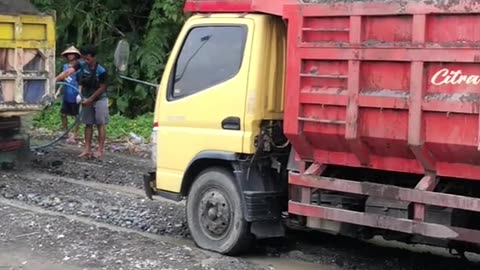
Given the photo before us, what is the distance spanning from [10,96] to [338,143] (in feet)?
21.4

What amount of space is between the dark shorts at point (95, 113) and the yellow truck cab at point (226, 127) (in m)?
5.39

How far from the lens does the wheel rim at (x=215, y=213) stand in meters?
7.94

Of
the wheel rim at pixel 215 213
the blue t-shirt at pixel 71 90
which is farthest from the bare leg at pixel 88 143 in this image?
the wheel rim at pixel 215 213

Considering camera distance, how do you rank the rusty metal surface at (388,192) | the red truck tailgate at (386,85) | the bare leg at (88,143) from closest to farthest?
the red truck tailgate at (386,85) < the rusty metal surface at (388,192) < the bare leg at (88,143)

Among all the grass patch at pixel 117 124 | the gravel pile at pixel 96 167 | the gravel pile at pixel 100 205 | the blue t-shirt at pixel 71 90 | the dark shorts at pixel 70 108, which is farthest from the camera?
the grass patch at pixel 117 124

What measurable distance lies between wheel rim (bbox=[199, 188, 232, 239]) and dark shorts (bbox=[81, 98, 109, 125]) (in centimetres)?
594

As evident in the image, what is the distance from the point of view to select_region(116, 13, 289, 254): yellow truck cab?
7656mm

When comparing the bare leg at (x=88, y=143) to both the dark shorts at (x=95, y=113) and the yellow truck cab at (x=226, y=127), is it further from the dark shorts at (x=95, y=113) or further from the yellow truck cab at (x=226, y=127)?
the yellow truck cab at (x=226, y=127)

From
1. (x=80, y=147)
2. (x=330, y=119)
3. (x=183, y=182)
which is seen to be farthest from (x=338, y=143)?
(x=80, y=147)

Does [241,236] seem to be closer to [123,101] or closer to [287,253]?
[287,253]

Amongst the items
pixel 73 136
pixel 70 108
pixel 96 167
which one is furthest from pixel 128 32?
pixel 96 167

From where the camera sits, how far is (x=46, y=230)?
338 inches

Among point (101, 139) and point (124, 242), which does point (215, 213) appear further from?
point (101, 139)

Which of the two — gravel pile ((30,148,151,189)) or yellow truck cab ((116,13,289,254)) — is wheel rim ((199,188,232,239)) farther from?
gravel pile ((30,148,151,189))
